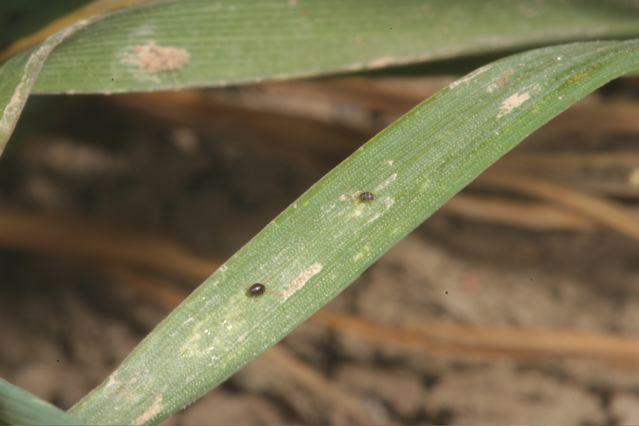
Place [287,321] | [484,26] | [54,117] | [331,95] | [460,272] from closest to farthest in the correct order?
[287,321] → [484,26] → [54,117] → [460,272] → [331,95]

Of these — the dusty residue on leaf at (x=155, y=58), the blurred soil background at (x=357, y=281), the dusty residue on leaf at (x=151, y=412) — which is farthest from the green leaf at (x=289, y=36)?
the dusty residue on leaf at (x=151, y=412)

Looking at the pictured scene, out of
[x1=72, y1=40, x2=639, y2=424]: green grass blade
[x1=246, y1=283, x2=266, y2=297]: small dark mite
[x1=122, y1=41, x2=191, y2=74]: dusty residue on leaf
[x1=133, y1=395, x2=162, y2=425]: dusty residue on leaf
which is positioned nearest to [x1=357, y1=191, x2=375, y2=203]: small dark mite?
[x1=72, y1=40, x2=639, y2=424]: green grass blade

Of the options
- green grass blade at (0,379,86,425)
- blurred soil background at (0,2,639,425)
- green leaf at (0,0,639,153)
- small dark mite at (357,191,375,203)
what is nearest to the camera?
green grass blade at (0,379,86,425)

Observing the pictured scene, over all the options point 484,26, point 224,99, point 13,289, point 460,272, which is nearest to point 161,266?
point 13,289

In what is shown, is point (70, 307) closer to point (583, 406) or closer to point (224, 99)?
point (224, 99)

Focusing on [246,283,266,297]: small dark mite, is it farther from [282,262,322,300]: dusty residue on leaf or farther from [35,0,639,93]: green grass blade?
[35,0,639,93]: green grass blade

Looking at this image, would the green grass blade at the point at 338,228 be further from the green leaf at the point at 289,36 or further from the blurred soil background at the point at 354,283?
the blurred soil background at the point at 354,283

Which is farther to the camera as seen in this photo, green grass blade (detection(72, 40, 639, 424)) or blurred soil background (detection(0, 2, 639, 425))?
blurred soil background (detection(0, 2, 639, 425))
